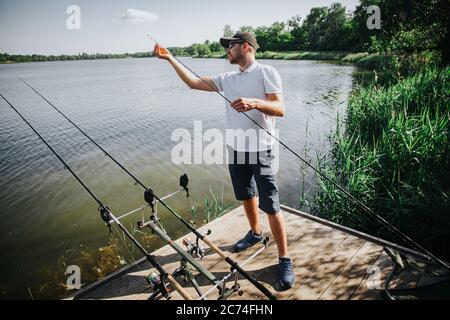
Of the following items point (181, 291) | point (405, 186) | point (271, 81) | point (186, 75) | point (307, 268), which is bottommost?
point (307, 268)

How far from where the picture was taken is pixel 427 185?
14.1 ft

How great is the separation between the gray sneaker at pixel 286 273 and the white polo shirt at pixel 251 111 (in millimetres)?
1207

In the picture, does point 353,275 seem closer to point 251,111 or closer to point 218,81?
point 251,111

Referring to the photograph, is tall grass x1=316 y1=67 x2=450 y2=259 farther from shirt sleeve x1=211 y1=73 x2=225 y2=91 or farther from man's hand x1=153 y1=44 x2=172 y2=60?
man's hand x1=153 y1=44 x2=172 y2=60

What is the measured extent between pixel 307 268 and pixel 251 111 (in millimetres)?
1822

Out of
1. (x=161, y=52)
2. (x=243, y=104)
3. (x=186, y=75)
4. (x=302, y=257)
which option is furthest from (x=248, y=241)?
(x=161, y=52)

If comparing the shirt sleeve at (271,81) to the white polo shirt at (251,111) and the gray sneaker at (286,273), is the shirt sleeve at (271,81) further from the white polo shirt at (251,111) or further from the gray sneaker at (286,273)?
the gray sneaker at (286,273)

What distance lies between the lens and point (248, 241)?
3559 millimetres

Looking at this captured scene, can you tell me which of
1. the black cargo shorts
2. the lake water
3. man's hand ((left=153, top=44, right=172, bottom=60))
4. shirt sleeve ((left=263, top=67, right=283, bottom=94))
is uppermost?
man's hand ((left=153, top=44, right=172, bottom=60))

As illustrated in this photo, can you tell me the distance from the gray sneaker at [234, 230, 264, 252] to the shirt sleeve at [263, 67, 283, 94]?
6.12 feet

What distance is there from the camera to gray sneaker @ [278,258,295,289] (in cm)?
283

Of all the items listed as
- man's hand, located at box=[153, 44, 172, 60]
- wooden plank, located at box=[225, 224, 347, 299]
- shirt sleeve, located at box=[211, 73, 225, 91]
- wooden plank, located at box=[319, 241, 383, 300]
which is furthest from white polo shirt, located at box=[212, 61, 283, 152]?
wooden plank, located at box=[319, 241, 383, 300]

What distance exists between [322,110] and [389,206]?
32.3 feet

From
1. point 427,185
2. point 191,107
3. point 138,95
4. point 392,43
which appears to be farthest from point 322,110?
point 138,95
